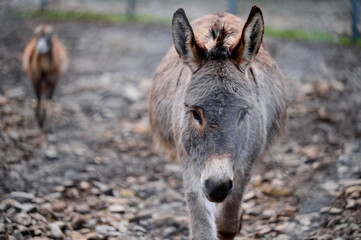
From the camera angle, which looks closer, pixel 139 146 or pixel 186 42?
pixel 186 42

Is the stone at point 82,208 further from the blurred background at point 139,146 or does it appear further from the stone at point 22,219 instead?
the stone at point 22,219

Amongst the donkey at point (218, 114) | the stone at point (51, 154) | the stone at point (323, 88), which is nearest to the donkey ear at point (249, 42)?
the donkey at point (218, 114)

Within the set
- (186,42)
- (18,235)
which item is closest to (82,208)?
(18,235)

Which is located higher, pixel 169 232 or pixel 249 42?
pixel 249 42

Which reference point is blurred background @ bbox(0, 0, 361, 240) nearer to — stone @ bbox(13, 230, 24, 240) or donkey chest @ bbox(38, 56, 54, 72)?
stone @ bbox(13, 230, 24, 240)

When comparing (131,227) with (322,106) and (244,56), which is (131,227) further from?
(322,106)

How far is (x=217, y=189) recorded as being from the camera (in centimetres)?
271

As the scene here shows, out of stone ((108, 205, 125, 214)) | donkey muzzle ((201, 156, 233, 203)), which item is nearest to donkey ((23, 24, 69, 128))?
stone ((108, 205, 125, 214))

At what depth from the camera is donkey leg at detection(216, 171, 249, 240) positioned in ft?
11.9

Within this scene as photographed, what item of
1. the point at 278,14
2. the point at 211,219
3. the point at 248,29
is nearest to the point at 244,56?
the point at 248,29

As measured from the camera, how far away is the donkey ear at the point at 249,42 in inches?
119

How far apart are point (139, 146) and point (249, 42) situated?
3.40 metres

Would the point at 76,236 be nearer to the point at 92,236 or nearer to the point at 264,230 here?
the point at 92,236

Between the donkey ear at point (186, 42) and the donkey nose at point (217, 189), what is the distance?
0.98 metres
